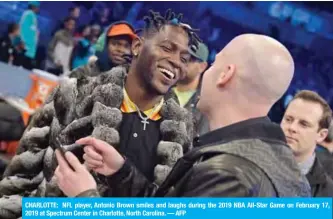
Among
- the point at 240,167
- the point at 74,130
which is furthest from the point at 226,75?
the point at 74,130

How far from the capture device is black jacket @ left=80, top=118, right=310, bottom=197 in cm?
83

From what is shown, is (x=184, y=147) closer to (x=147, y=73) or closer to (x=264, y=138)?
(x=147, y=73)

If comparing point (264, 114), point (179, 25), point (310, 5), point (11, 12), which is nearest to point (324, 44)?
point (310, 5)

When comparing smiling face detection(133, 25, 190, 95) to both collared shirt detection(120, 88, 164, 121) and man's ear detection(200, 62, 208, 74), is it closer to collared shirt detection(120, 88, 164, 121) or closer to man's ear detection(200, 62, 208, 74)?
collared shirt detection(120, 88, 164, 121)

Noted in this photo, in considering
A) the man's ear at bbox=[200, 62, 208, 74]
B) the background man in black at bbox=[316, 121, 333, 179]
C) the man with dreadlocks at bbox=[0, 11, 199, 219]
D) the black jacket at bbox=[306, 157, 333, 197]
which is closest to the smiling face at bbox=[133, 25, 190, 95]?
the man with dreadlocks at bbox=[0, 11, 199, 219]

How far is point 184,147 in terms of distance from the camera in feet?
4.17

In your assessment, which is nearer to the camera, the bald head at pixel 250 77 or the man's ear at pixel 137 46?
the bald head at pixel 250 77

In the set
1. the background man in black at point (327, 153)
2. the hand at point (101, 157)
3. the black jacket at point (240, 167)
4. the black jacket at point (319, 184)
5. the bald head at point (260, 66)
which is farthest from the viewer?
the background man in black at point (327, 153)

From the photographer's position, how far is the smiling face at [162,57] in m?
1.24

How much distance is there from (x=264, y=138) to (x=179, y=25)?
1.42ft

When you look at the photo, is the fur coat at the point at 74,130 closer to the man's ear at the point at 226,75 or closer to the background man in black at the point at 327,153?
the man's ear at the point at 226,75
